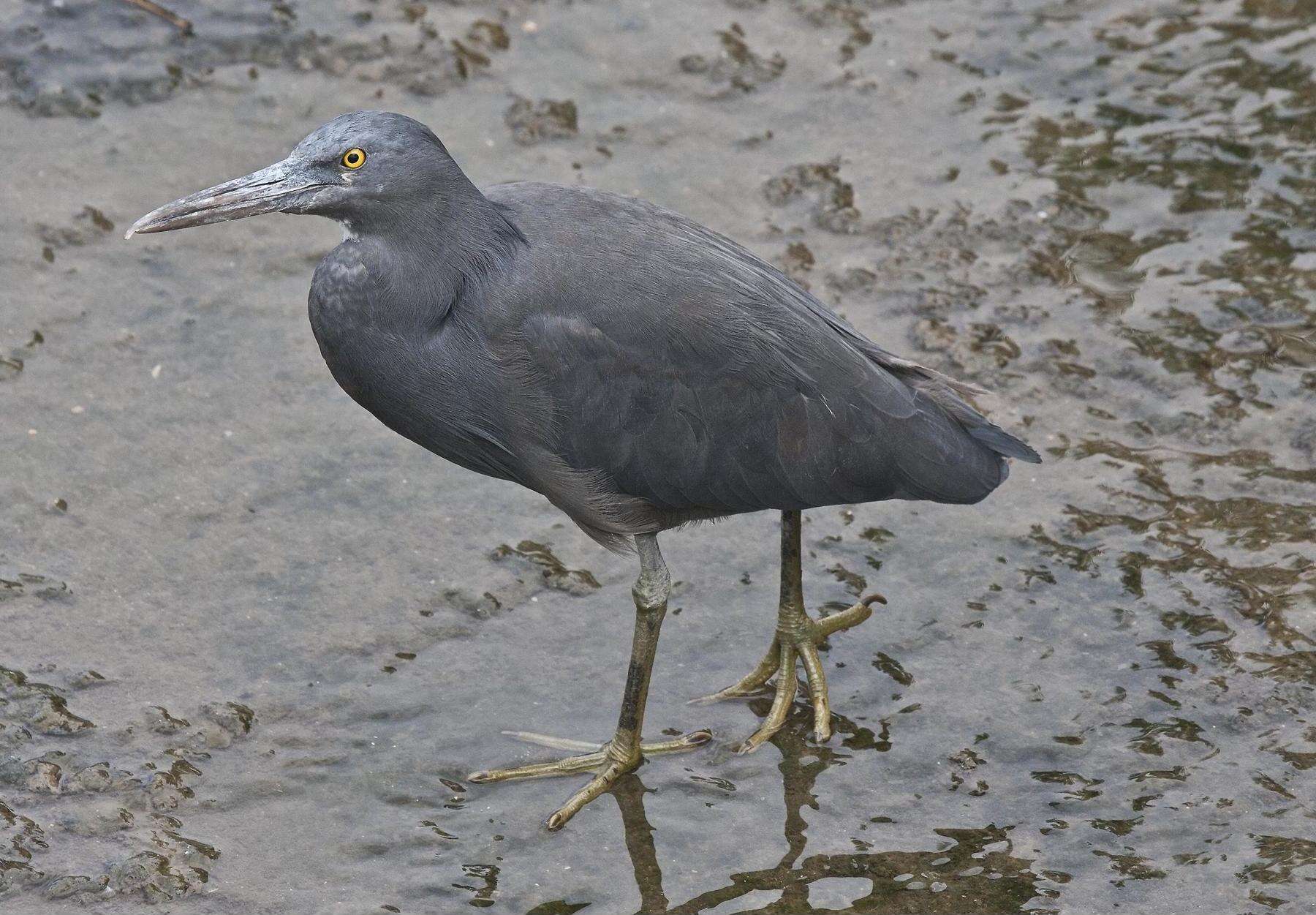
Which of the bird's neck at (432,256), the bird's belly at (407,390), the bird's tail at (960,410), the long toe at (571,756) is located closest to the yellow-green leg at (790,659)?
the long toe at (571,756)

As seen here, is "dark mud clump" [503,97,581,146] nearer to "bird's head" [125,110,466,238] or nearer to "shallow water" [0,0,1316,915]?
"shallow water" [0,0,1316,915]

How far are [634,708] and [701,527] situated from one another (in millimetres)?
1183

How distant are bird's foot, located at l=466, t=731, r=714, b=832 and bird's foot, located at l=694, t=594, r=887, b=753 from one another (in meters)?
0.21

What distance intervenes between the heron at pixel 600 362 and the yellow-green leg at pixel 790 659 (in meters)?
0.19

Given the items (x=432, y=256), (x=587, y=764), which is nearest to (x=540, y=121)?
(x=432, y=256)

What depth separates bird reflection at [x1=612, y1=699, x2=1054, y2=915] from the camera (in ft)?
15.4

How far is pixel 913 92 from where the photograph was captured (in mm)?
8023

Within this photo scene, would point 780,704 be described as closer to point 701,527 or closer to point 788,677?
point 788,677

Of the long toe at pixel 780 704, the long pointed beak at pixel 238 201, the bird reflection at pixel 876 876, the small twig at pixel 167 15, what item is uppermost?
the small twig at pixel 167 15

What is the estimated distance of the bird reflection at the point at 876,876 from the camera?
469 centimetres

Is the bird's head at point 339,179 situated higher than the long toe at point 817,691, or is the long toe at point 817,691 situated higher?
the bird's head at point 339,179

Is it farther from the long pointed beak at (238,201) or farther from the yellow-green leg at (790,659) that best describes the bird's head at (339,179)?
the yellow-green leg at (790,659)

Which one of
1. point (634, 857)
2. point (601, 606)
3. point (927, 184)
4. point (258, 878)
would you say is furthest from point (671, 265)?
point (927, 184)

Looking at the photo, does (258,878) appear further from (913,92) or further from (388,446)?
(913,92)
